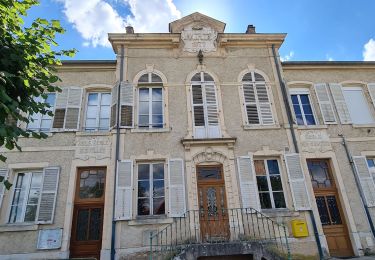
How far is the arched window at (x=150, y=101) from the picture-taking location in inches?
375

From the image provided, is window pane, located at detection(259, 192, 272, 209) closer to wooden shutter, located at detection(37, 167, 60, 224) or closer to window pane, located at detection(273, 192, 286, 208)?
window pane, located at detection(273, 192, 286, 208)

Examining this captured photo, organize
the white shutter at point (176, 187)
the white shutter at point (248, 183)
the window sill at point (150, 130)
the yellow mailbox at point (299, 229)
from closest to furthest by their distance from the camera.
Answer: the yellow mailbox at point (299, 229)
the white shutter at point (176, 187)
the white shutter at point (248, 183)
the window sill at point (150, 130)

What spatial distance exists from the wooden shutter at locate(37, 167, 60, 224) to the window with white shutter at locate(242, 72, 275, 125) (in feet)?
20.7

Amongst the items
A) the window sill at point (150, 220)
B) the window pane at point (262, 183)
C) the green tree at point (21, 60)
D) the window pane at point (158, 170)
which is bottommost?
the window sill at point (150, 220)

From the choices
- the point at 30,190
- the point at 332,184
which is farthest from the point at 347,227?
the point at 30,190

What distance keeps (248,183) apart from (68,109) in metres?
6.35

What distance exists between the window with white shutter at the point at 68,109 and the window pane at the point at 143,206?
3240 mm

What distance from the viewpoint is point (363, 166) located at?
9266 mm

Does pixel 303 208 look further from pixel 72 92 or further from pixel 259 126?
pixel 72 92

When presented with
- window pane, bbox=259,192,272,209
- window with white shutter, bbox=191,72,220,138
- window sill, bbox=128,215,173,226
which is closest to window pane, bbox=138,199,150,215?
window sill, bbox=128,215,173,226

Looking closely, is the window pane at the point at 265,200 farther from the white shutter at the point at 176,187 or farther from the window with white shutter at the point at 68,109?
the window with white shutter at the point at 68,109

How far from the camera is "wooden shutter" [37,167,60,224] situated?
799cm

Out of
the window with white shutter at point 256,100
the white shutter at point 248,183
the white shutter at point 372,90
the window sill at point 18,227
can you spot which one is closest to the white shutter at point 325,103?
the white shutter at point 372,90

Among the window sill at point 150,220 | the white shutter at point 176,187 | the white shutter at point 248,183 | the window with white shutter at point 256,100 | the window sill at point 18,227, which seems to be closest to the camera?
the window sill at point 18,227
